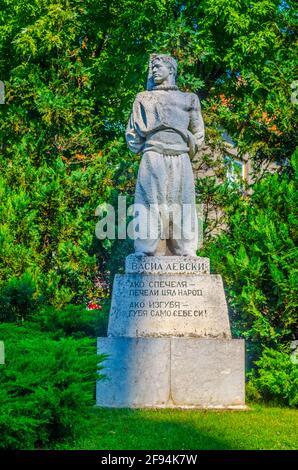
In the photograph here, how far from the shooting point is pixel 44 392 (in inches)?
242

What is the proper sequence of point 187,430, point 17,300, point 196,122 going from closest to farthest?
point 187,430, point 196,122, point 17,300

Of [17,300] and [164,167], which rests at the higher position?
[164,167]

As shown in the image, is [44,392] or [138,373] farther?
[138,373]

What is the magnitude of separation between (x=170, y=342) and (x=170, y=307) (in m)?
0.49

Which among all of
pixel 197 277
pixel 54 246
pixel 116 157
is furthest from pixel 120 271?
pixel 197 277

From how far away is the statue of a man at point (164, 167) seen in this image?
9500 millimetres

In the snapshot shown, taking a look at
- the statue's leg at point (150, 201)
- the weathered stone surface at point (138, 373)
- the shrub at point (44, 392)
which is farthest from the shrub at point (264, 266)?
the shrub at point (44, 392)

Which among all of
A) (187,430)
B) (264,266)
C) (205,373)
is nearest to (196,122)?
(264,266)

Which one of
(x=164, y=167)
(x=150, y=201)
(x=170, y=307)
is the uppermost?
(x=164, y=167)

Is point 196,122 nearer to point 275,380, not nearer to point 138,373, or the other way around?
point 138,373

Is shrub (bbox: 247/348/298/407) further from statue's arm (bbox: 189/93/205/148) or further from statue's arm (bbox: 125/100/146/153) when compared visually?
statue's arm (bbox: 125/100/146/153)

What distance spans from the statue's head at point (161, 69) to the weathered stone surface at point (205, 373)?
126 inches

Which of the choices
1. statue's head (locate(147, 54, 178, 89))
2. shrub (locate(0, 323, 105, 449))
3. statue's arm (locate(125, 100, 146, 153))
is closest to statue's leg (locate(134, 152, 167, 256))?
statue's arm (locate(125, 100, 146, 153))

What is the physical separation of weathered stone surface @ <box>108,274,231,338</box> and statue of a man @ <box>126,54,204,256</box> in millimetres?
432
